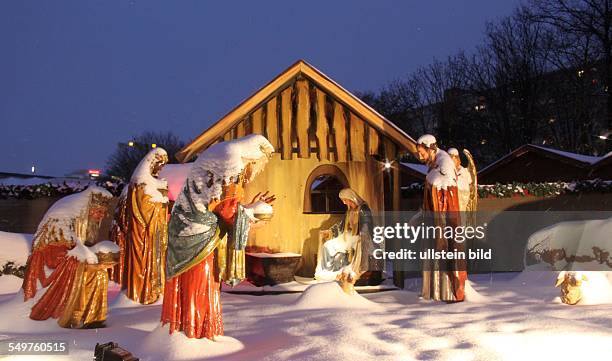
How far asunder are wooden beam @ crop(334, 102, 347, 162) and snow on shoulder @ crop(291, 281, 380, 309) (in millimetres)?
3776

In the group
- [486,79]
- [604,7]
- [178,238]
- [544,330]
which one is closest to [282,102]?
[178,238]

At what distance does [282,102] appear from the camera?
11.5 meters

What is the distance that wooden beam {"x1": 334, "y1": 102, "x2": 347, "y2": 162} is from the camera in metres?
11.4

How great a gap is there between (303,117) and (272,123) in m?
0.68

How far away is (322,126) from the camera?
1146 cm

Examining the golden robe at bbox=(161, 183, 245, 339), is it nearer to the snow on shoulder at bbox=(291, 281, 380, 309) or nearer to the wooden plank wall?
the snow on shoulder at bbox=(291, 281, 380, 309)

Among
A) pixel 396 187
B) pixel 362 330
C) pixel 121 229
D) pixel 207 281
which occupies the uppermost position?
pixel 396 187

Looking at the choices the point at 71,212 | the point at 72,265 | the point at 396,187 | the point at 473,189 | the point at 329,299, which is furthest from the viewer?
the point at 473,189

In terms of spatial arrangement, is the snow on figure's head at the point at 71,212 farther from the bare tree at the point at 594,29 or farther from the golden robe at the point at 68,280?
the bare tree at the point at 594,29

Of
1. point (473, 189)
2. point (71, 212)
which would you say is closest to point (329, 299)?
point (71, 212)

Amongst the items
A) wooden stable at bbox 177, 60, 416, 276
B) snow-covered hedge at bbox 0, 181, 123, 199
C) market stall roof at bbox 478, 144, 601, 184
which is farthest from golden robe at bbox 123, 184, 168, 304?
market stall roof at bbox 478, 144, 601, 184

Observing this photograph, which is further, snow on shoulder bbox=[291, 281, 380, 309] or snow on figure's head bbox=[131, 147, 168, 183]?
snow on figure's head bbox=[131, 147, 168, 183]

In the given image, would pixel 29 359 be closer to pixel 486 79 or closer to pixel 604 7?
pixel 604 7

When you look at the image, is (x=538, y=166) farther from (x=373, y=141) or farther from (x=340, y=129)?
(x=340, y=129)
